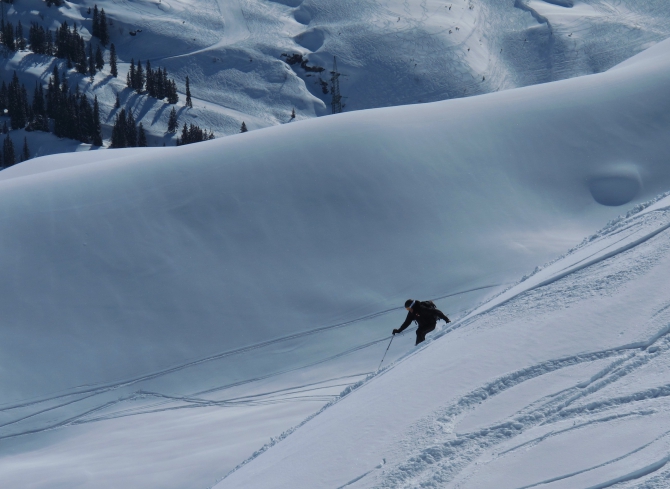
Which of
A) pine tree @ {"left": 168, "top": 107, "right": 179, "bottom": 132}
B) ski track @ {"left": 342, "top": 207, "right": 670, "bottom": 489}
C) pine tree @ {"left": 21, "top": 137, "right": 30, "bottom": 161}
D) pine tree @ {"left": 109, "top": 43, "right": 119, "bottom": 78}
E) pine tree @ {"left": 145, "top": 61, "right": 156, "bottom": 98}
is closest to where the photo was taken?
ski track @ {"left": 342, "top": 207, "right": 670, "bottom": 489}

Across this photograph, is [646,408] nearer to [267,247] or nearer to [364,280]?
[364,280]

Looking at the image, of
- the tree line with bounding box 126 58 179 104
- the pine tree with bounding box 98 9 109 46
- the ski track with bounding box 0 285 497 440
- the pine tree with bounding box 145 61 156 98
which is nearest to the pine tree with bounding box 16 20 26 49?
the pine tree with bounding box 98 9 109 46

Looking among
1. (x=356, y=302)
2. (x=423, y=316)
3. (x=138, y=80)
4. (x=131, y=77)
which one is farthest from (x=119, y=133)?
(x=423, y=316)

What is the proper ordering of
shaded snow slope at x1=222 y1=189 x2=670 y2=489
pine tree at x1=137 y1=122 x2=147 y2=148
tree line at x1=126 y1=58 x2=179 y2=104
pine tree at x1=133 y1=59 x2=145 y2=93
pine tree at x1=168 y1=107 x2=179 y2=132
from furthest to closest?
pine tree at x1=133 y1=59 x2=145 y2=93
tree line at x1=126 y1=58 x2=179 y2=104
pine tree at x1=168 y1=107 x2=179 y2=132
pine tree at x1=137 y1=122 x2=147 y2=148
shaded snow slope at x1=222 y1=189 x2=670 y2=489

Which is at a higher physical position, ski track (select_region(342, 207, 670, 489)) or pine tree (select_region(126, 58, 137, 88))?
ski track (select_region(342, 207, 670, 489))

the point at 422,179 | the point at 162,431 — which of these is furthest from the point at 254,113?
the point at 162,431

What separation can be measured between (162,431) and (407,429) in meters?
5.56

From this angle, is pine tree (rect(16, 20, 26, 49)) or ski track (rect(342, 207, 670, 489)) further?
pine tree (rect(16, 20, 26, 49))

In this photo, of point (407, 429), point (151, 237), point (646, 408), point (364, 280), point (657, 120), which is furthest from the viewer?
point (657, 120)

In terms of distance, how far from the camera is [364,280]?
497 inches

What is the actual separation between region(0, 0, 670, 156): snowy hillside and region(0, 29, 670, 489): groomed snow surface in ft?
111

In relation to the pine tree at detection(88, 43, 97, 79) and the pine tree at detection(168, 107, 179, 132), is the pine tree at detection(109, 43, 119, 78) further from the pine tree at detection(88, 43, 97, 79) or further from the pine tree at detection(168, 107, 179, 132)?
the pine tree at detection(168, 107, 179, 132)

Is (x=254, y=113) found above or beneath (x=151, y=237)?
beneath

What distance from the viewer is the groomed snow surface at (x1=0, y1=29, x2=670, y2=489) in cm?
511
